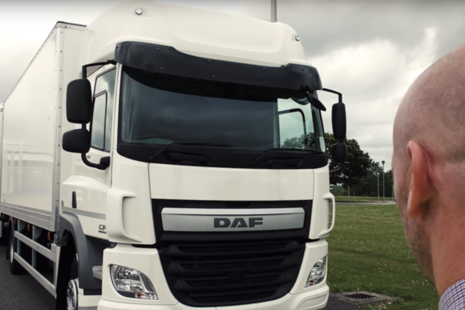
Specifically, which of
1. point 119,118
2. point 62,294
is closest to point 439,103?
point 119,118

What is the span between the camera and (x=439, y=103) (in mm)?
1104

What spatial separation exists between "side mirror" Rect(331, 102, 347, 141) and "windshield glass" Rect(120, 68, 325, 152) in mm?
358

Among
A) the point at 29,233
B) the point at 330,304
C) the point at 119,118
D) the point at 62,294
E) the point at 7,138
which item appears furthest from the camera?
the point at 7,138

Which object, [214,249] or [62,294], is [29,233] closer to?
[62,294]

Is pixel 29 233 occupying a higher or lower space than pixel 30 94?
lower

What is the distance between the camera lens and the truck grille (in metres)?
4.07

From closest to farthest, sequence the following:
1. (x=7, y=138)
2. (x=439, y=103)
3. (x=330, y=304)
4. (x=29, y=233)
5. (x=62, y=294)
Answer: (x=439, y=103) → (x=62, y=294) → (x=330, y=304) → (x=29, y=233) → (x=7, y=138)

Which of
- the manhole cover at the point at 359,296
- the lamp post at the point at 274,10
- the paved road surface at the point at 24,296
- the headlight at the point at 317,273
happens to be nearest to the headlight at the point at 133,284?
the headlight at the point at 317,273

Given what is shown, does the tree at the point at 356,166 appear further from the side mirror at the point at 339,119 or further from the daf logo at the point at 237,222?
the daf logo at the point at 237,222

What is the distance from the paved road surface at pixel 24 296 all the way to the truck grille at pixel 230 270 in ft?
8.45

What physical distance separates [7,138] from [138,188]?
22.0ft

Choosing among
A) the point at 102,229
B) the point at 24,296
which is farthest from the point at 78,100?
the point at 24,296

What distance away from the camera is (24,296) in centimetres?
780

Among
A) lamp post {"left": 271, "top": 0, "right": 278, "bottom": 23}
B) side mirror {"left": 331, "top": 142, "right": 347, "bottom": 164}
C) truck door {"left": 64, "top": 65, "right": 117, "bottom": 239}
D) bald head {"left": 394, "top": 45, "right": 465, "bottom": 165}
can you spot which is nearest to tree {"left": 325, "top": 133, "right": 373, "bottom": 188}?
lamp post {"left": 271, "top": 0, "right": 278, "bottom": 23}
